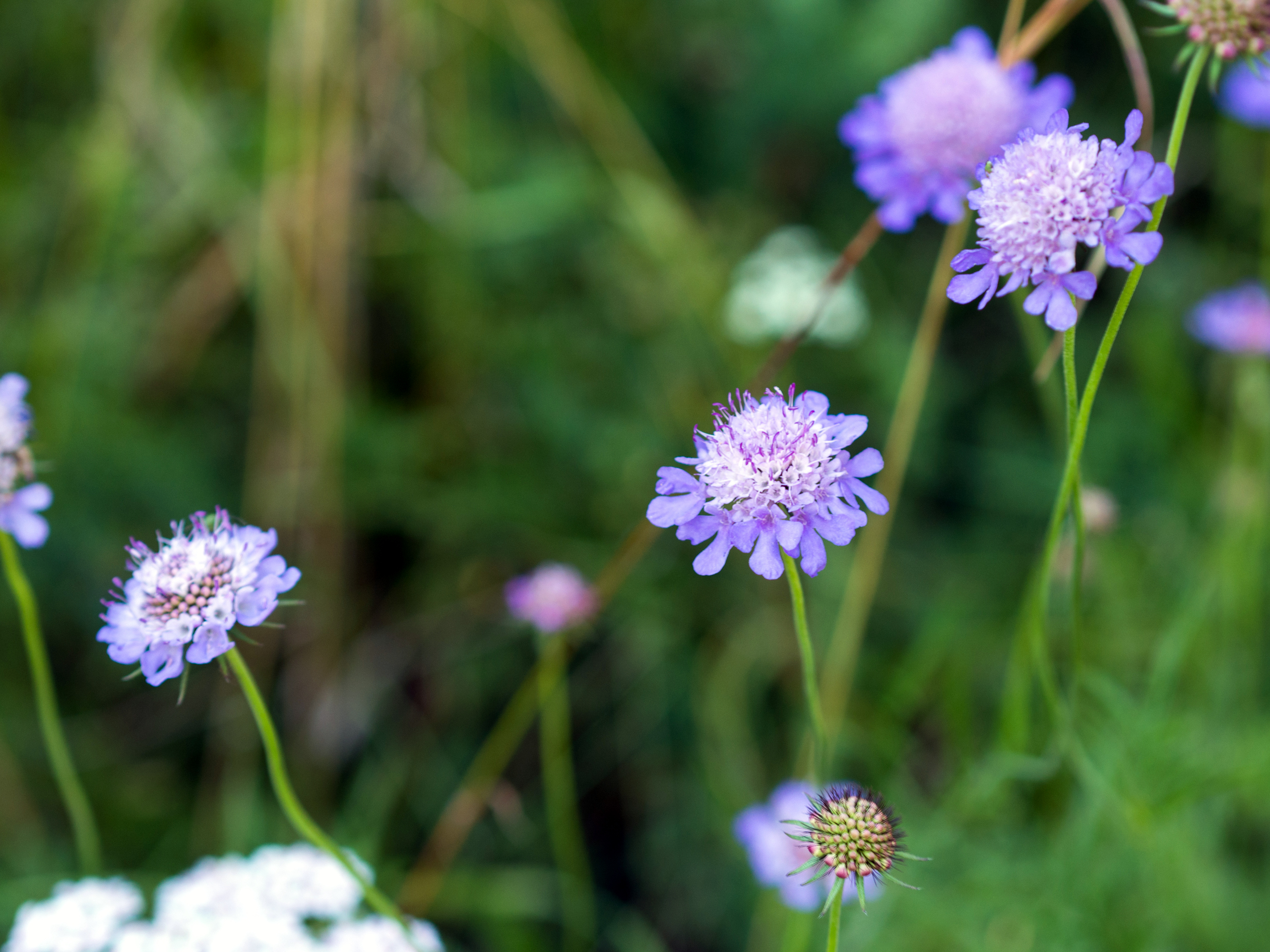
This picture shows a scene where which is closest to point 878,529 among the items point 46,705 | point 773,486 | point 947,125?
point 947,125

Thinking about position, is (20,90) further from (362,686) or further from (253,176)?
(362,686)

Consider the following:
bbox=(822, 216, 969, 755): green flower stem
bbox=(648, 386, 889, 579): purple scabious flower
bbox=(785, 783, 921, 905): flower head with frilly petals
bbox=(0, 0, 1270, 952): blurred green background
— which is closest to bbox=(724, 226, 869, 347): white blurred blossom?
bbox=(0, 0, 1270, 952): blurred green background

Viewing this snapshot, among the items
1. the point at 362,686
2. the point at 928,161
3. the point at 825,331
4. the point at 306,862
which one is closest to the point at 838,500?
the point at 928,161

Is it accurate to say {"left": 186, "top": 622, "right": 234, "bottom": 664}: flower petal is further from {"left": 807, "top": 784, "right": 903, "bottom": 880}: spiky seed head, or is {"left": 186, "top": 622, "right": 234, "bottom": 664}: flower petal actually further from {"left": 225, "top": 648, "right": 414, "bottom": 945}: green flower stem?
{"left": 807, "top": 784, "right": 903, "bottom": 880}: spiky seed head

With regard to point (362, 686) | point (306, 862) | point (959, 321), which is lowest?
point (306, 862)

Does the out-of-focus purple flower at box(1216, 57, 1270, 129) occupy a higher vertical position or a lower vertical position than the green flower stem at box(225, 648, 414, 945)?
higher

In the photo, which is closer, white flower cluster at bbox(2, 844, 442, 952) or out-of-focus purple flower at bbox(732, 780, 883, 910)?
white flower cluster at bbox(2, 844, 442, 952)

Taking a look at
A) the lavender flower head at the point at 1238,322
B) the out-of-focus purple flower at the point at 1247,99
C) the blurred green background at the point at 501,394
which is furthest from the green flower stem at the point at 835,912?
the out-of-focus purple flower at the point at 1247,99
